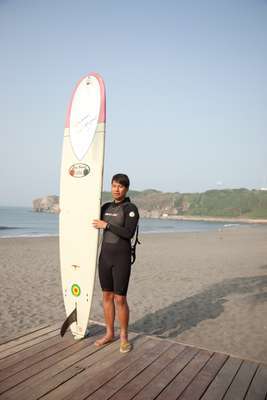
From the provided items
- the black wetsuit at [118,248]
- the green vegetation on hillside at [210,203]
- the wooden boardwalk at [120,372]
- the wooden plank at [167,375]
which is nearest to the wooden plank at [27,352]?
the wooden boardwalk at [120,372]

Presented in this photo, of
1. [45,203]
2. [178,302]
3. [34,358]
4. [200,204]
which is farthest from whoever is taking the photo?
[45,203]

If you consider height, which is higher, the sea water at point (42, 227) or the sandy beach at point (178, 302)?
the sandy beach at point (178, 302)

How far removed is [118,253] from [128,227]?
270 mm

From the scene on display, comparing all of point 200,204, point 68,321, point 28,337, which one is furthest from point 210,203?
point 28,337

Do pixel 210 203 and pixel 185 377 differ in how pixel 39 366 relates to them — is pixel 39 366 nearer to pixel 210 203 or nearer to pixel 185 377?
pixel 185 377

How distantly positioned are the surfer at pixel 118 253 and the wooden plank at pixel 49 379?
1.38ft

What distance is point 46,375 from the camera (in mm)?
2527

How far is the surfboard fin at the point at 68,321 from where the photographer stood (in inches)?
130

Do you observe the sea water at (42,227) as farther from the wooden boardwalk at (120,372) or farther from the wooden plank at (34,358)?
the wooden boardwalk at (120,372)

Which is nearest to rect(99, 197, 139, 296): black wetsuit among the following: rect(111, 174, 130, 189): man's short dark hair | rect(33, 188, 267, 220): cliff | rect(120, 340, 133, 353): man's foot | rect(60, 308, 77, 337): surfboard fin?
rect(111, 174, 130, 189): man's short dark hair

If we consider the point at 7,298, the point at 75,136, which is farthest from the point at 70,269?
the point at 7,298

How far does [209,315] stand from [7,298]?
3.93 meters

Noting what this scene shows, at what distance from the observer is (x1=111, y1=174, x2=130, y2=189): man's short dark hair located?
3154 mm

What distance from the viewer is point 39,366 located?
2658 mm
